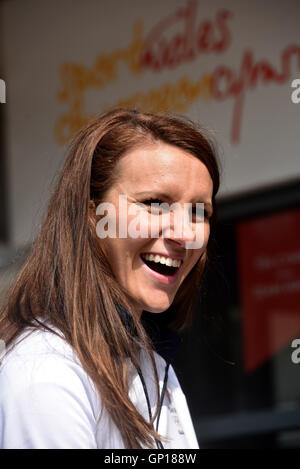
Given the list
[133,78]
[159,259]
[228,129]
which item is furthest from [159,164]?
[133,78]

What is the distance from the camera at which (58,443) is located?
1.10 meters

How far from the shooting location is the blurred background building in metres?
3.59

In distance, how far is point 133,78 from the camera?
4102mm

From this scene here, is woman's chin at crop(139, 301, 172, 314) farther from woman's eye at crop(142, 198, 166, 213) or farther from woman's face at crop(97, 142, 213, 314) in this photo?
woman's eye at crop(142, 198, 166, 213)

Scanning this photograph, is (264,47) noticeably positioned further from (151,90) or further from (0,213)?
(0,213)

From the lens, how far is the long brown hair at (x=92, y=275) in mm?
1202

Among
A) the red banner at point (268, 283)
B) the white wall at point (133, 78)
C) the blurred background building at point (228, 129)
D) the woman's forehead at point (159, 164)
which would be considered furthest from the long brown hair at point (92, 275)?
the red banner at point (268, 283)

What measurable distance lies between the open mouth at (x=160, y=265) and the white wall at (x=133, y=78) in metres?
1.62

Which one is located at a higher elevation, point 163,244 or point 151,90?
point 151,90

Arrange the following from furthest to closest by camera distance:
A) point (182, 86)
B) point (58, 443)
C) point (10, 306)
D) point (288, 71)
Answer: point (182, 86), point (288, 71), point (10, 306), point (58, 443)

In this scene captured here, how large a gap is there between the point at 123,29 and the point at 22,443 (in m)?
3.38

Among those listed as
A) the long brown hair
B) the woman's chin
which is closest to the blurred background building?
the long brown hair

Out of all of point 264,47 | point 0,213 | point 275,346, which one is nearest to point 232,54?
point 264,47

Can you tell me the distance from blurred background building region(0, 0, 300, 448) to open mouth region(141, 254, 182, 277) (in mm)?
2003
